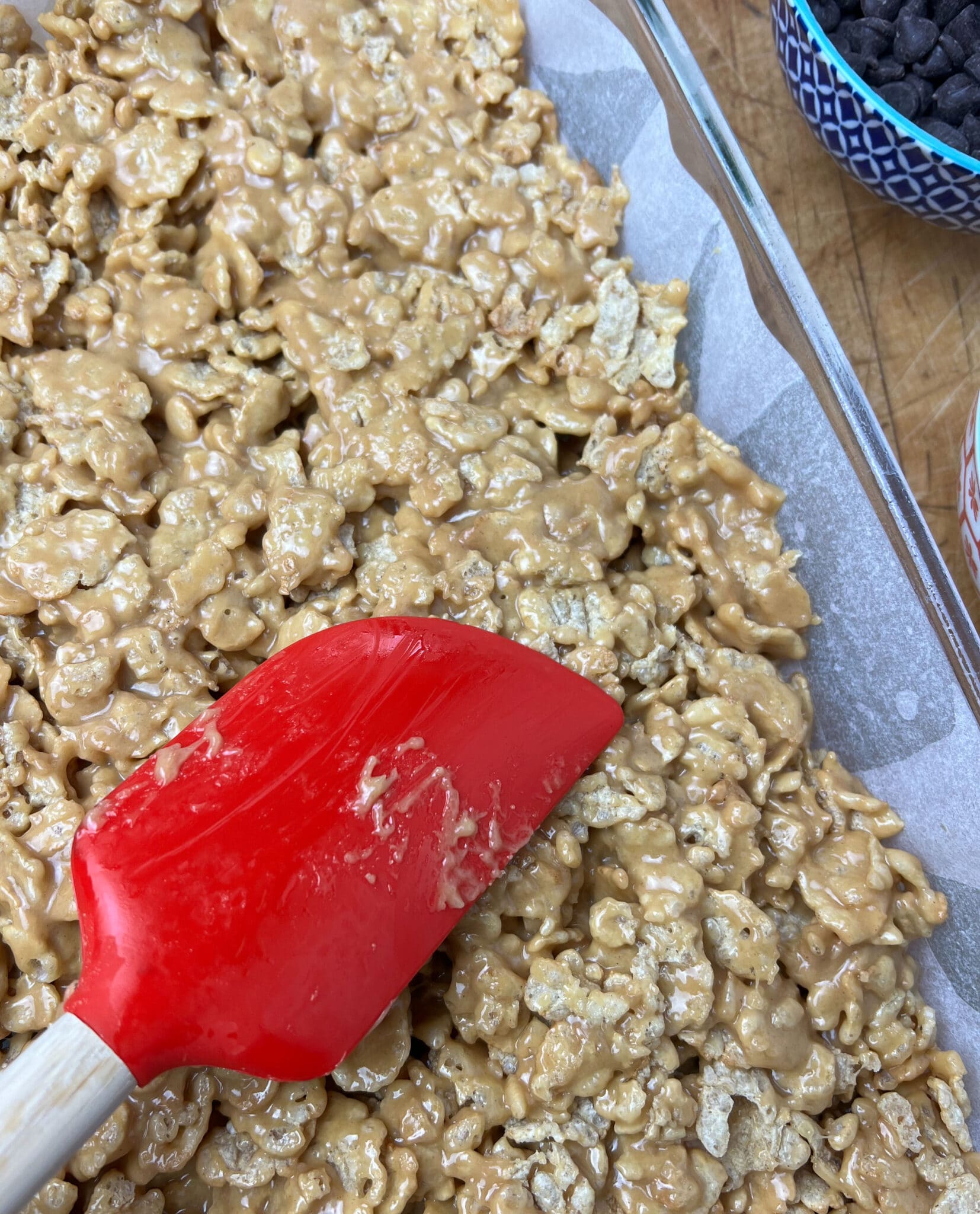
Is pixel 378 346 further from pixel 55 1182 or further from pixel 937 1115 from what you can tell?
pixel 937 1115

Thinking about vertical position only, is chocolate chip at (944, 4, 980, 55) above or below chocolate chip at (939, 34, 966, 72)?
above

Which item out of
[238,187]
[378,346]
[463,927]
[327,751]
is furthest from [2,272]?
[463,927]

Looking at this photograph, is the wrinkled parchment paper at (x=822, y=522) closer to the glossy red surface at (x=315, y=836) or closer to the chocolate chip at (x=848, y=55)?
the chocolate chip at (x=848, y=55)

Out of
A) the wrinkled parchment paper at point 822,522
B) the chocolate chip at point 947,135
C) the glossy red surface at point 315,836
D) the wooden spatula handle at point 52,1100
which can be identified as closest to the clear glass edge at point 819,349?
the wrinkled parchment paper at point 822,522

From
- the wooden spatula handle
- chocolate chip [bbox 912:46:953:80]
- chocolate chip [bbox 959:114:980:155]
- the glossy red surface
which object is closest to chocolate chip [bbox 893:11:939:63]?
chocolate chip [bbox 912:46:953:80]

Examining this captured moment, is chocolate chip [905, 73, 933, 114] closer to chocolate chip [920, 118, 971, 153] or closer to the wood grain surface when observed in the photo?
→ chocolate chip [920, 118, 971, 153]

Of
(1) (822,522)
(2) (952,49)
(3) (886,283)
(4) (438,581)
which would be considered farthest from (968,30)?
(4) (438,581)
